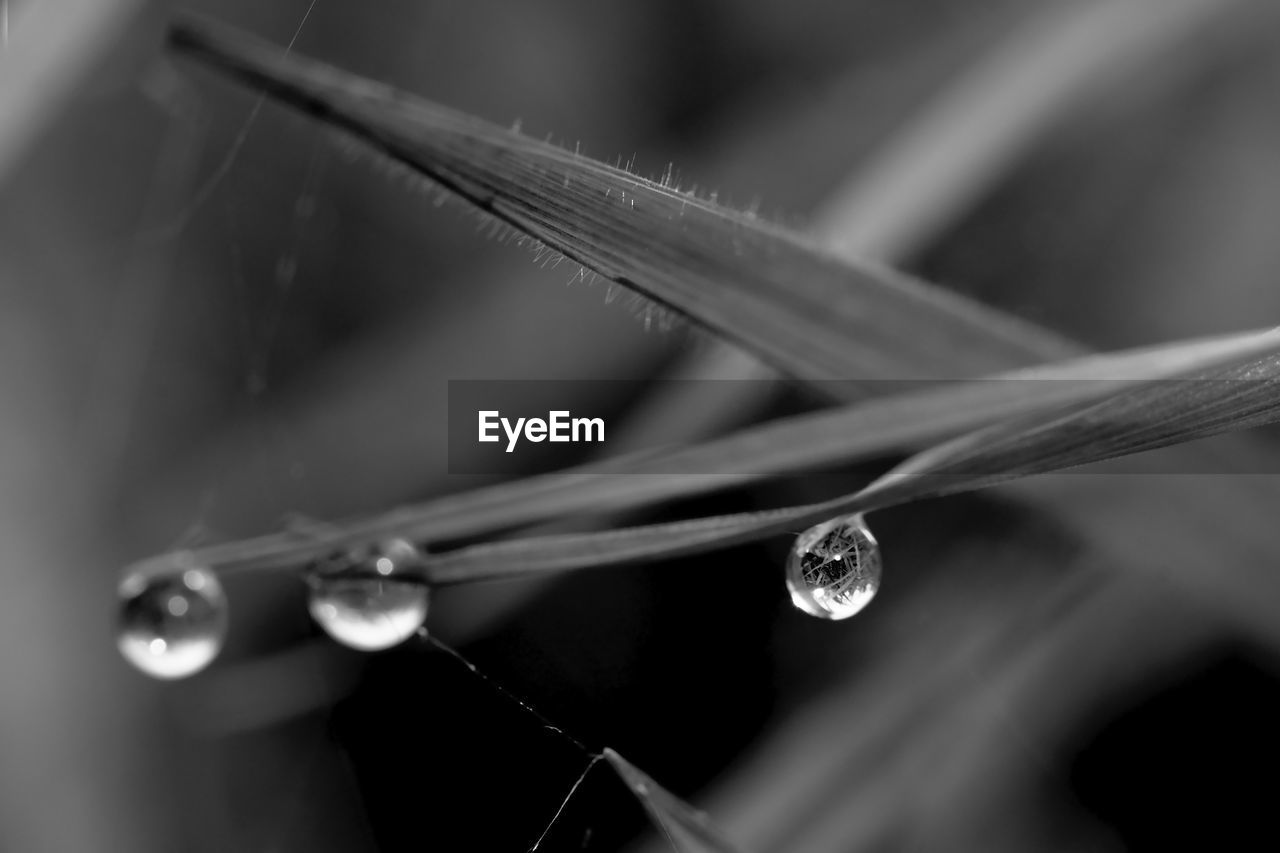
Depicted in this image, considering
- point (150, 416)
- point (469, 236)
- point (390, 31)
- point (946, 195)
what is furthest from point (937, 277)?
point (150, 416)

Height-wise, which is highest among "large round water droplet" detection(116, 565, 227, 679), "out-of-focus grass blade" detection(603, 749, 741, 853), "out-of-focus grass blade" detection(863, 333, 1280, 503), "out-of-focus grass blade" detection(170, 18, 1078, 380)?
"large round water droplet" detection(116, 565, 227, 679)

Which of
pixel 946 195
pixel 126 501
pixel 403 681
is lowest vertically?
pixel 403 681

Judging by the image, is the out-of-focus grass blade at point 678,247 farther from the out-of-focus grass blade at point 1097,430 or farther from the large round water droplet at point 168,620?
the large round water droplet at point 168,620

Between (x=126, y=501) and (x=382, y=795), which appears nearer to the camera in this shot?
(x=382, y=795)

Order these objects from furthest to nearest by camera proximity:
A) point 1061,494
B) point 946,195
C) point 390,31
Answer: point 390,31, point 946,195, point 1061,494

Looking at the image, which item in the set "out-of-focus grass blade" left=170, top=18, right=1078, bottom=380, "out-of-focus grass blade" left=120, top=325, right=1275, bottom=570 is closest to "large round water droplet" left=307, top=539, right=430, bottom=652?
"out-of-focus grass blade" left=120, top=325, right=1275, bottom=570

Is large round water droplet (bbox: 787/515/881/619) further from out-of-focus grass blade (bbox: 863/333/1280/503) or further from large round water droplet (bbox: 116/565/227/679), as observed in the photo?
large round water droplet (bbox: 116/565/227/679)

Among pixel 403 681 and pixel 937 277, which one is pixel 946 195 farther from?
pixel 403 681
